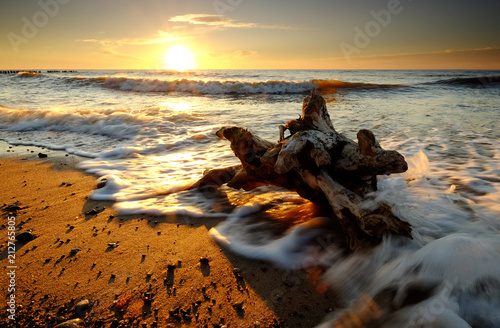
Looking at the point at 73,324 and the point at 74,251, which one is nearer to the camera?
the point at 73,324

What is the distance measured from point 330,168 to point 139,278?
2.07m

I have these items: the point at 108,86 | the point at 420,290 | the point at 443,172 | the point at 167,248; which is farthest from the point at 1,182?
the point at 108,86

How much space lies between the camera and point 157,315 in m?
1.97

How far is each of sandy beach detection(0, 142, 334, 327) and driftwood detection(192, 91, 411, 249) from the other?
0.69 meters

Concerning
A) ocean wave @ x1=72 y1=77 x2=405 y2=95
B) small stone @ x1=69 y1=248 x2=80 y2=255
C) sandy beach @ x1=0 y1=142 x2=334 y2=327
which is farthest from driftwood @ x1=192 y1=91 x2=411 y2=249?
ocean wave @ x1=72 y1=77 x2=405 y2=95

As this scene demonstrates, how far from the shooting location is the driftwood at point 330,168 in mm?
2389

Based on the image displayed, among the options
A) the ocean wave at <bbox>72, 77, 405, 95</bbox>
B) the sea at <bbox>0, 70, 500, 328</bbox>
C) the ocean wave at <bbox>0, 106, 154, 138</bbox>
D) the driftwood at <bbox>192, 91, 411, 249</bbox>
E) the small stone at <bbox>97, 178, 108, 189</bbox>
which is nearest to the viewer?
the sea at <bbox>0, 70, 500, 328</bbox>

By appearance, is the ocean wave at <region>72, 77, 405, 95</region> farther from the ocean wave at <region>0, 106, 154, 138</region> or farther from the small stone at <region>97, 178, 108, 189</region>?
the small stone at <region>97, 178, 108, 189</region>

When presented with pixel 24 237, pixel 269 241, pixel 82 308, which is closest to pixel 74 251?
pixel 24 237

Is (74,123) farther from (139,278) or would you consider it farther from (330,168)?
(330,168)

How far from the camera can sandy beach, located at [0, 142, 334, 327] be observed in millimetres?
1971

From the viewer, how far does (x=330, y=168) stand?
9.36 ft

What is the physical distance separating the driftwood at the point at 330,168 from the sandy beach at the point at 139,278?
69cm

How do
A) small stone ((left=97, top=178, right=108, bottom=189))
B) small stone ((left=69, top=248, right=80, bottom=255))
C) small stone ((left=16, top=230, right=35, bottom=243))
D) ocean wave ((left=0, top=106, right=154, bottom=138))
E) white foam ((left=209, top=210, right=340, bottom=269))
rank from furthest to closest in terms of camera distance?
→ ocean wave ((left=0, top=106, right=154, bottom=138)), small stone ((left=97, top=178, right=108, bottom=189)), small stone ((left=16, top=230, right=35, bottom=243)), small stone ((left=69, top=248, right=80, bottom=255)), white foam ((left=209, top=210, right=340, bottom=269))
